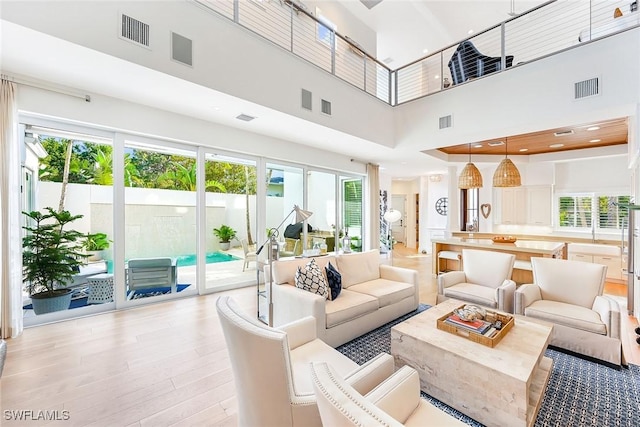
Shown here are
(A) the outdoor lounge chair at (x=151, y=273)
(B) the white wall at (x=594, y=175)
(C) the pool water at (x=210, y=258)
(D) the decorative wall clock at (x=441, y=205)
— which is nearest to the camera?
(A) the outdoor lounge chair at (x=151, y=273)

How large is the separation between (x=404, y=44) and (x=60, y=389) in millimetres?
8835

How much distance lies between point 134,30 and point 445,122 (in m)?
4.62

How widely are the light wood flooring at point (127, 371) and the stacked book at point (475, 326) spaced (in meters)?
1.75

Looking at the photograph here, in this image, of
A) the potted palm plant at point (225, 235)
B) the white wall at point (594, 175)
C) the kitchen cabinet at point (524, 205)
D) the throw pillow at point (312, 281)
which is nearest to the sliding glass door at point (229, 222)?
the potted palm plant at point (225, 235)

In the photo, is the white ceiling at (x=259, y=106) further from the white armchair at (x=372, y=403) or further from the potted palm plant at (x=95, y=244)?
the white armchair at (x=372, y=403)

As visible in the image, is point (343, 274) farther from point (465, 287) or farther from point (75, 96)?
point (75, 96)

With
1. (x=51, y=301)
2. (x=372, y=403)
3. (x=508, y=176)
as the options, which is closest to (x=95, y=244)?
(x=51, y=301)

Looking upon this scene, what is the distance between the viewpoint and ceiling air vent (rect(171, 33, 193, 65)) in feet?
9.44

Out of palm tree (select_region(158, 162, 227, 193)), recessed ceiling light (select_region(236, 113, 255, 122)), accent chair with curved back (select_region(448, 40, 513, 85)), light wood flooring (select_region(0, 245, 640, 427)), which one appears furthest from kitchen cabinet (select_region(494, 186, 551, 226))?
palm tree (select_region(158, 162, 227, 193))

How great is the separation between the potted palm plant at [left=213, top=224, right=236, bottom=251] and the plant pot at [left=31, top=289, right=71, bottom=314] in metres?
2.07

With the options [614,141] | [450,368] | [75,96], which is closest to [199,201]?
[75,96]

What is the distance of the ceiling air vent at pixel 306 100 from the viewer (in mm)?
4062

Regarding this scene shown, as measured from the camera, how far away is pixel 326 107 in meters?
4.39

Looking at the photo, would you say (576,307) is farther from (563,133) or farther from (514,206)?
(514,206)
